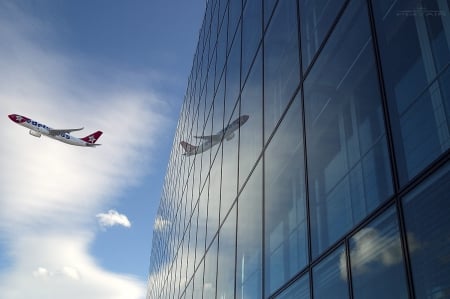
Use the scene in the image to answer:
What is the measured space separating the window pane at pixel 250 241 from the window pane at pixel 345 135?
289cm

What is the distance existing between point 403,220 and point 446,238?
0.62 metres

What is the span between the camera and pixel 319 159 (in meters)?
7.27

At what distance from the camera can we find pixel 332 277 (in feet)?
20.6

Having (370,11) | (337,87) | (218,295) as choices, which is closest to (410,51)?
(370,11)

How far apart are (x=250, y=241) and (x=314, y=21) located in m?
4.78

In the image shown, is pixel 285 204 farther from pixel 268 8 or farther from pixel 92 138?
pixel 92 138

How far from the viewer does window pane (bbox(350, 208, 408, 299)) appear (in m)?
4.80

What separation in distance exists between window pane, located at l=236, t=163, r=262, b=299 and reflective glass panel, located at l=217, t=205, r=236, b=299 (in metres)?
0.52

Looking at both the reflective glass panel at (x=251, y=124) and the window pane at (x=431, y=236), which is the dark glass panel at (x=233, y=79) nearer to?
the reflective glass panel at (x=251, y=124)

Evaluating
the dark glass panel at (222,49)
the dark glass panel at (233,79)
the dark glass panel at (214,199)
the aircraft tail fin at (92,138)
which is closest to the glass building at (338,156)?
the dark glass panel at (233,79)

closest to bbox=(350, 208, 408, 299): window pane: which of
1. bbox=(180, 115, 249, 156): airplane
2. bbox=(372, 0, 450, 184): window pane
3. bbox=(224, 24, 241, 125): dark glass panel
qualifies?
bbox=(372, 0, 450, 184): window pane

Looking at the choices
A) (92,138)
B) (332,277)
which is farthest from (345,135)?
(92,138)

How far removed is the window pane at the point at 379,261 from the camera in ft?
15.8

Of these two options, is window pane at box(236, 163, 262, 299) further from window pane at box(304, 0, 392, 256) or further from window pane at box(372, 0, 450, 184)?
window pane at box(372, 0, 450, 184)
